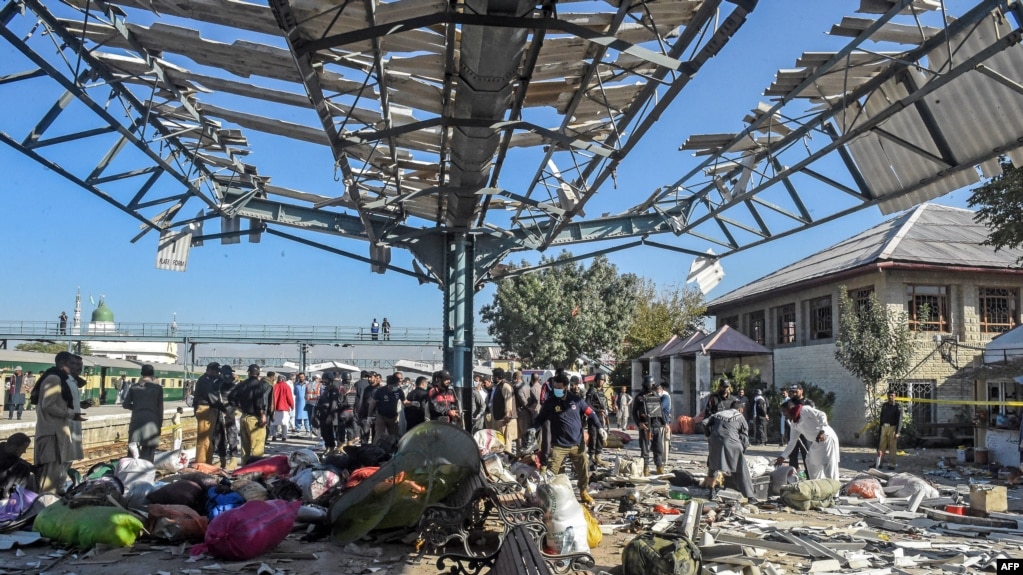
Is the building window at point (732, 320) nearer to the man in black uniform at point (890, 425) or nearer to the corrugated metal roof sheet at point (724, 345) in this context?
the corrugated metal roof sheet at point (724, 345)

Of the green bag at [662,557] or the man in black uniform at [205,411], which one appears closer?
the green bag at [662,557]

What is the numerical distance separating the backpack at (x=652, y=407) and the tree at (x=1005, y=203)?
7.34 meters

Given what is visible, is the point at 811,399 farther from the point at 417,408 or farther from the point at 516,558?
the point at 516,558

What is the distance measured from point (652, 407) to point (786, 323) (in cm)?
1579

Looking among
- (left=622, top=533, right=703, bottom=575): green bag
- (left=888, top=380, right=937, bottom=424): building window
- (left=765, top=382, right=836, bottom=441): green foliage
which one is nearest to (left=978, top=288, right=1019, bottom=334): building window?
(left=888, top=380, right=937, bottom=424): building window

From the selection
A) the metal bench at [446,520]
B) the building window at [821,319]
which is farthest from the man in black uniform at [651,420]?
the building window at [821,319]

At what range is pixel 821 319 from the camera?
2484cm

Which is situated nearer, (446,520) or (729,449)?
(446,520)

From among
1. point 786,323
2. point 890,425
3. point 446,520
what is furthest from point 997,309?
point 446,520

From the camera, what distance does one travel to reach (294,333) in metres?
51.7

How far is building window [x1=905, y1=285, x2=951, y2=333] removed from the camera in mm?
21750

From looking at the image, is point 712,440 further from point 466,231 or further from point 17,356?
point 17,356

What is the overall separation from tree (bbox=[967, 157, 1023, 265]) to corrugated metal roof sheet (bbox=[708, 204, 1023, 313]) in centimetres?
545

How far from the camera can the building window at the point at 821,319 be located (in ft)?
79.8
